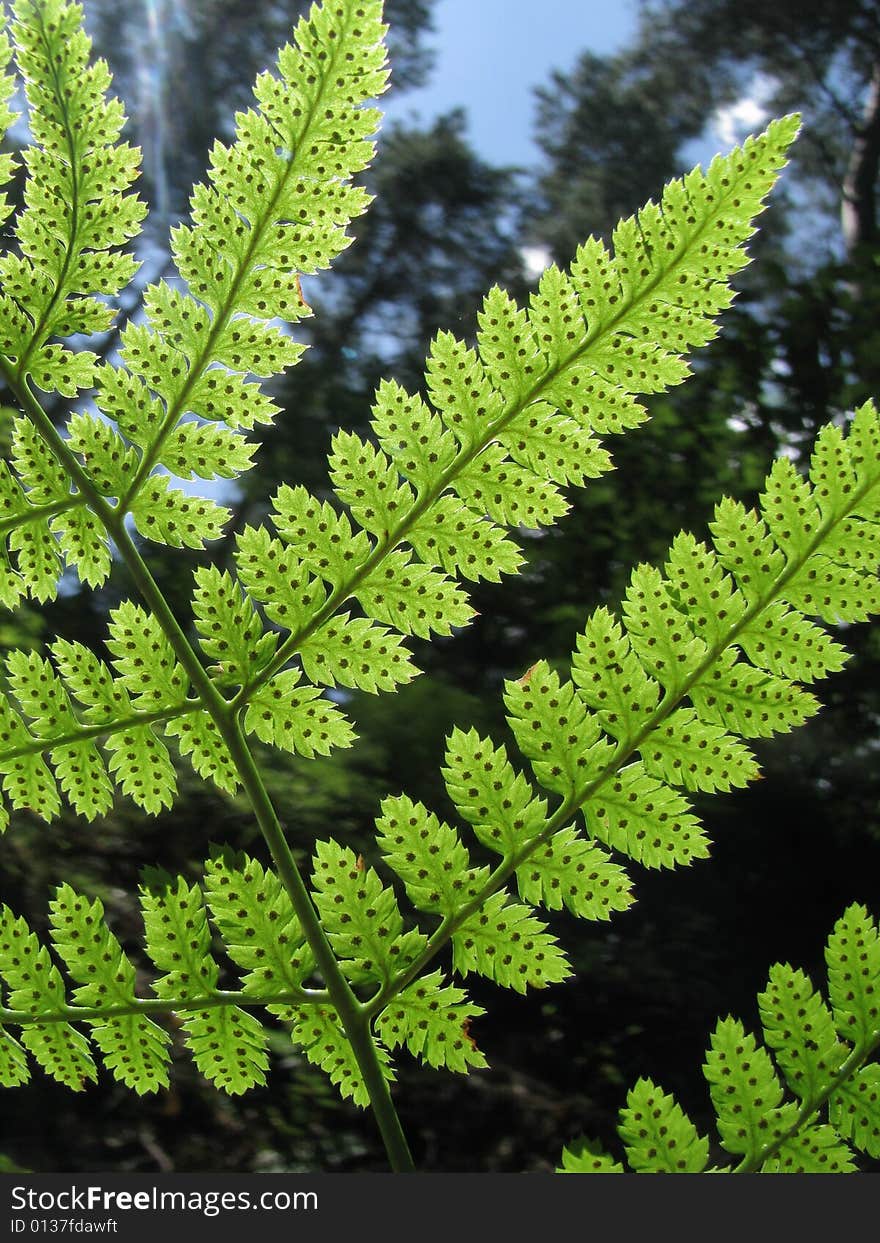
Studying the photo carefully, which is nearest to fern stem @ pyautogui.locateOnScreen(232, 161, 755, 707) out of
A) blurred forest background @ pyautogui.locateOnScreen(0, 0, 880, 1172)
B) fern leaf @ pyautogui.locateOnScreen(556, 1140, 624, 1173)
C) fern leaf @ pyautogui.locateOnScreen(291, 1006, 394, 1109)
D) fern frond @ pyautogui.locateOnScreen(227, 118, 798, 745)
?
fern frond @ pyautogui.locateOnScreen(227, 118, 798, 745)

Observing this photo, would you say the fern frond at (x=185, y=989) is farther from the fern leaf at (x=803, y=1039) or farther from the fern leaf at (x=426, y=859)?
the fern leaf at (x=803, y=1039)

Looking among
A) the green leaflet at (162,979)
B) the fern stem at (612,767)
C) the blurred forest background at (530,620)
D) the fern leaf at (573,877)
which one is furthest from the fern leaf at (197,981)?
the blurred forest background at (530,620)

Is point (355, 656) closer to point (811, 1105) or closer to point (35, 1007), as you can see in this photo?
point (35, 1007)

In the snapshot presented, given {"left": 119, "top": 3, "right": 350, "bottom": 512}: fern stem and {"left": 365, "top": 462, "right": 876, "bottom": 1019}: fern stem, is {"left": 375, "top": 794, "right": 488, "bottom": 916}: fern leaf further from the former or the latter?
{"left": 119, "top": 3, "right": 350, "bottom": 512}: fern stem

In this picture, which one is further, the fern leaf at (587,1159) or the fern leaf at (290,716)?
the fern leaf at (290,716)

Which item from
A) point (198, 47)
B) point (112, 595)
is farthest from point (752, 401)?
point (198, 47)

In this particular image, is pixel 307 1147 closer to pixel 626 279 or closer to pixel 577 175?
pixel 626 279

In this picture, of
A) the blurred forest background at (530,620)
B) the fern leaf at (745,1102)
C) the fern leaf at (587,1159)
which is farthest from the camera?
the blurred forest background at (530,620)
